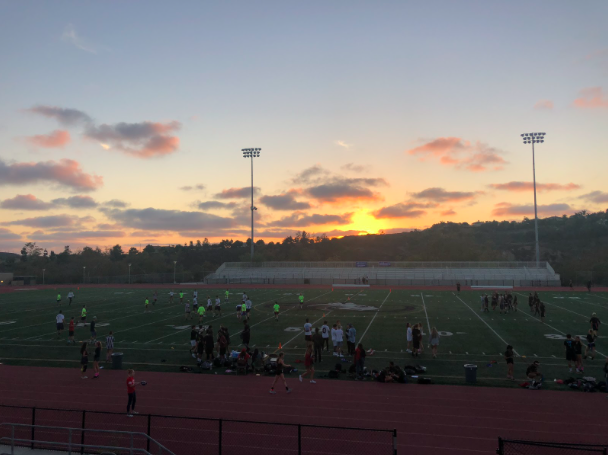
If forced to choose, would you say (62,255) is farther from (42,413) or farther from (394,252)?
(42,413)

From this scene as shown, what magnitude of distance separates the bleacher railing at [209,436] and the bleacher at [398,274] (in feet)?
190

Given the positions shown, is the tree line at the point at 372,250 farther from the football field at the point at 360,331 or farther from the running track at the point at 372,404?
the running track at the point at 372,404

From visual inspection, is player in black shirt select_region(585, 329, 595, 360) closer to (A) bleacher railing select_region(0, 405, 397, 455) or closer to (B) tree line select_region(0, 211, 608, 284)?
(A) bleacher railing select_region(0, 405, 397, 455)

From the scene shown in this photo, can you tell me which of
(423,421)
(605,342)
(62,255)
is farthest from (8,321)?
(62,255)

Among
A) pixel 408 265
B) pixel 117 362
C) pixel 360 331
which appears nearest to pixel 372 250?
pixel 408 265

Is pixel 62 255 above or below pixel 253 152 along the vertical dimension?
below

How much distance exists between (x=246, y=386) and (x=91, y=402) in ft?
17.1

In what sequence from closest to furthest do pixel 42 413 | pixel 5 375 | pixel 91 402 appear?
pixel 42 413
pixel 91 402
pixel 5 375

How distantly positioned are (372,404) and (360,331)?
13088mm

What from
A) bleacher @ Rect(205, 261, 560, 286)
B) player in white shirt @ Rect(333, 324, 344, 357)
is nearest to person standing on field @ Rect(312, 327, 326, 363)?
player in white shirt @ Rect(333, 324, 344, 357)

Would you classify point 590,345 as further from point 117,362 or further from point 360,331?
point 117,362

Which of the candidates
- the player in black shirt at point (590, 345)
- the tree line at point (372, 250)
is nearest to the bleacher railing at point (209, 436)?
the player in black shirt at point (590, 345)

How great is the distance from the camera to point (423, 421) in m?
12.1

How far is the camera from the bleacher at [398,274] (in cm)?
6694
